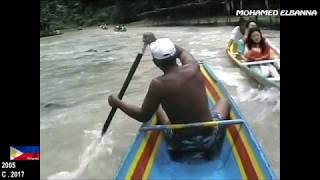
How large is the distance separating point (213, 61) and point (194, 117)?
2183mm

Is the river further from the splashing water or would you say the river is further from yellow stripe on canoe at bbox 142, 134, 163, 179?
yellow stripe on canoe at bbox 142, 134, 163, 179

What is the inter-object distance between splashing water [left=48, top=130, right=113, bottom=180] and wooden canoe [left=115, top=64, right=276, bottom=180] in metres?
0.44

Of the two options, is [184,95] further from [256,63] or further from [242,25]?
[242,25]

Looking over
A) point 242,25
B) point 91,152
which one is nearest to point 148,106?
point 91,152

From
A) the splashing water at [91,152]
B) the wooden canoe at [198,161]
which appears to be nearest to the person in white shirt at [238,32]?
the splashing water at [91,152]

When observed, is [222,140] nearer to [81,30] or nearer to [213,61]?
[213,61]

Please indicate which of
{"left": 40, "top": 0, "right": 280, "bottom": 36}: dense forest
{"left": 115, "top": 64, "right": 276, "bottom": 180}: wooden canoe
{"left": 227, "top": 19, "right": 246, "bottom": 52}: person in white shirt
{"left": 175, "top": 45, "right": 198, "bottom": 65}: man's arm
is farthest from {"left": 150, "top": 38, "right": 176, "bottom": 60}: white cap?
{"left": 227, "top": 19, "right": 246, "bottom": 52}: person in white shirt

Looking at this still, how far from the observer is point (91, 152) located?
7.24ft

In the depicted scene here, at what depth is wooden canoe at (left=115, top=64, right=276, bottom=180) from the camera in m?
1.56
